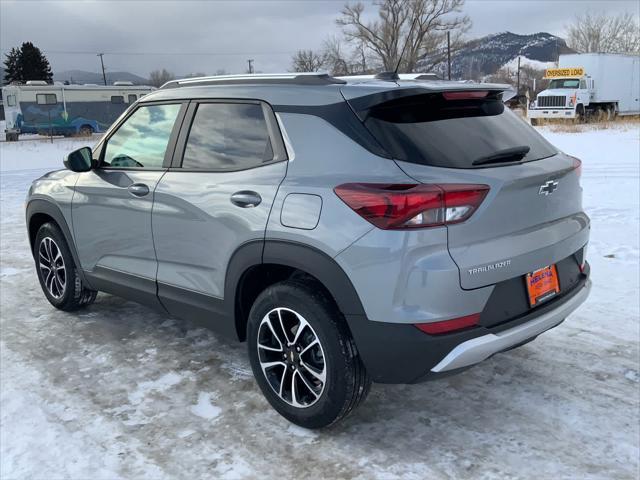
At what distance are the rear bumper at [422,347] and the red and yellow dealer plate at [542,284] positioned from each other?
0.14m

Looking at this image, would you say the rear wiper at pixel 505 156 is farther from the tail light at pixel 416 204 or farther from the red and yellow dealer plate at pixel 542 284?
the red and yellow dealer plate at pixel 542 284

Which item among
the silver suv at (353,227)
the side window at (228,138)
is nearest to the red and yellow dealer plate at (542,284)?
the silver suv at (353,227)

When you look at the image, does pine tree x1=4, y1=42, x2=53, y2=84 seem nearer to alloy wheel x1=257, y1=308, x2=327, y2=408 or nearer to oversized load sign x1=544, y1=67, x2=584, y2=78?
oversized load sign x1=544, y1=67, x2=584, y2=78

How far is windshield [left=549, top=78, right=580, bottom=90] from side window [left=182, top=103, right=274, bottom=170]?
32278 millimetres

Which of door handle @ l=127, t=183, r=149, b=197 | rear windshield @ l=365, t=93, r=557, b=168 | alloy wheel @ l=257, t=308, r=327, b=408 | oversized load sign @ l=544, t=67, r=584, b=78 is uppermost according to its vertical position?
oversized load sign @ l=544, t=67, r=584, b=78

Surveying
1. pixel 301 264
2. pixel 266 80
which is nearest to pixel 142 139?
pixel 266 80

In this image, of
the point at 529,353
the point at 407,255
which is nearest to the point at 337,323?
the point at 407,255

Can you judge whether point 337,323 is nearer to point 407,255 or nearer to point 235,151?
point 407,255

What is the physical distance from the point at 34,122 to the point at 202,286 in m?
36.3

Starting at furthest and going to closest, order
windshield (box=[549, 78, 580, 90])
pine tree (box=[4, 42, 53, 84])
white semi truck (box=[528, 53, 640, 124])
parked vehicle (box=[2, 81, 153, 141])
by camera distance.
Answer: pine tree (box=[4, 42, 53, 84]) → parked vehicle (box=[2, 81, 153, 141]) → windshield (box=[549, 78, 580, 90]) → white semi truck (box=[528, 53, 640, 124])

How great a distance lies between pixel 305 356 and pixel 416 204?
102 cm

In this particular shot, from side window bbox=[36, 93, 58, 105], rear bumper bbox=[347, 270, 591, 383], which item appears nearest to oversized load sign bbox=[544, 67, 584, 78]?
side window bbox=[36, 93, 58, 105]

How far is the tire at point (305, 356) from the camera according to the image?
2.81 meters

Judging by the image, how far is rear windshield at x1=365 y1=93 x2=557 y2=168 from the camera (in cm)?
271
